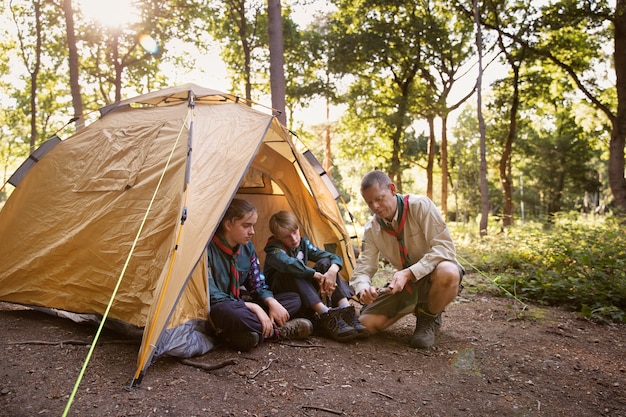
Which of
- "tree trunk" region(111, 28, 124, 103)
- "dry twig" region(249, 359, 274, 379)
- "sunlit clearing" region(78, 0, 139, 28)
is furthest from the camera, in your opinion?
"tree trunk" region(111, 28, 124, 103)

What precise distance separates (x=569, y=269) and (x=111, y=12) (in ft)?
43.5

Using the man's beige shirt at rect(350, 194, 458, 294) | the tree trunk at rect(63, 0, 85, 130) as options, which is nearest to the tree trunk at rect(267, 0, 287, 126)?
the man's beige shirt at rect(350, 194, 458, 294)

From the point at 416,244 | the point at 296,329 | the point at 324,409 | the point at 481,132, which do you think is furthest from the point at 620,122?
the point at 324,409

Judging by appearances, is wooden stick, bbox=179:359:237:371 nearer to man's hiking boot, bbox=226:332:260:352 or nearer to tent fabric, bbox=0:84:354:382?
tent fabric, bbox=0:84:354:382

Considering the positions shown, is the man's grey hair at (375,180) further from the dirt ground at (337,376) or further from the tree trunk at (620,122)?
the tree trunk at (620,122)

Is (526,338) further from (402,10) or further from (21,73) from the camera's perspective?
(21,73)

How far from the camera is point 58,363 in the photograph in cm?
284

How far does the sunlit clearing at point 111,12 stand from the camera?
12.3 m

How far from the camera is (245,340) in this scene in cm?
310

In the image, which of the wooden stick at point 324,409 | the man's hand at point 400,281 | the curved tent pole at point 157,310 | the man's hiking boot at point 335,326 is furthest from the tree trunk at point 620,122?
the curved tent pole at point 157,310

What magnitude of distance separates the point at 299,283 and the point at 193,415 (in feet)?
5.31

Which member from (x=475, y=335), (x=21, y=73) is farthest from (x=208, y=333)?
(x=21, y=73)

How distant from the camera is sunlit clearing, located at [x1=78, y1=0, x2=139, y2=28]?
12297 mm

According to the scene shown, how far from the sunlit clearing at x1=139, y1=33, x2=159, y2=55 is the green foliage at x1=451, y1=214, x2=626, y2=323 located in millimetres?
11809
